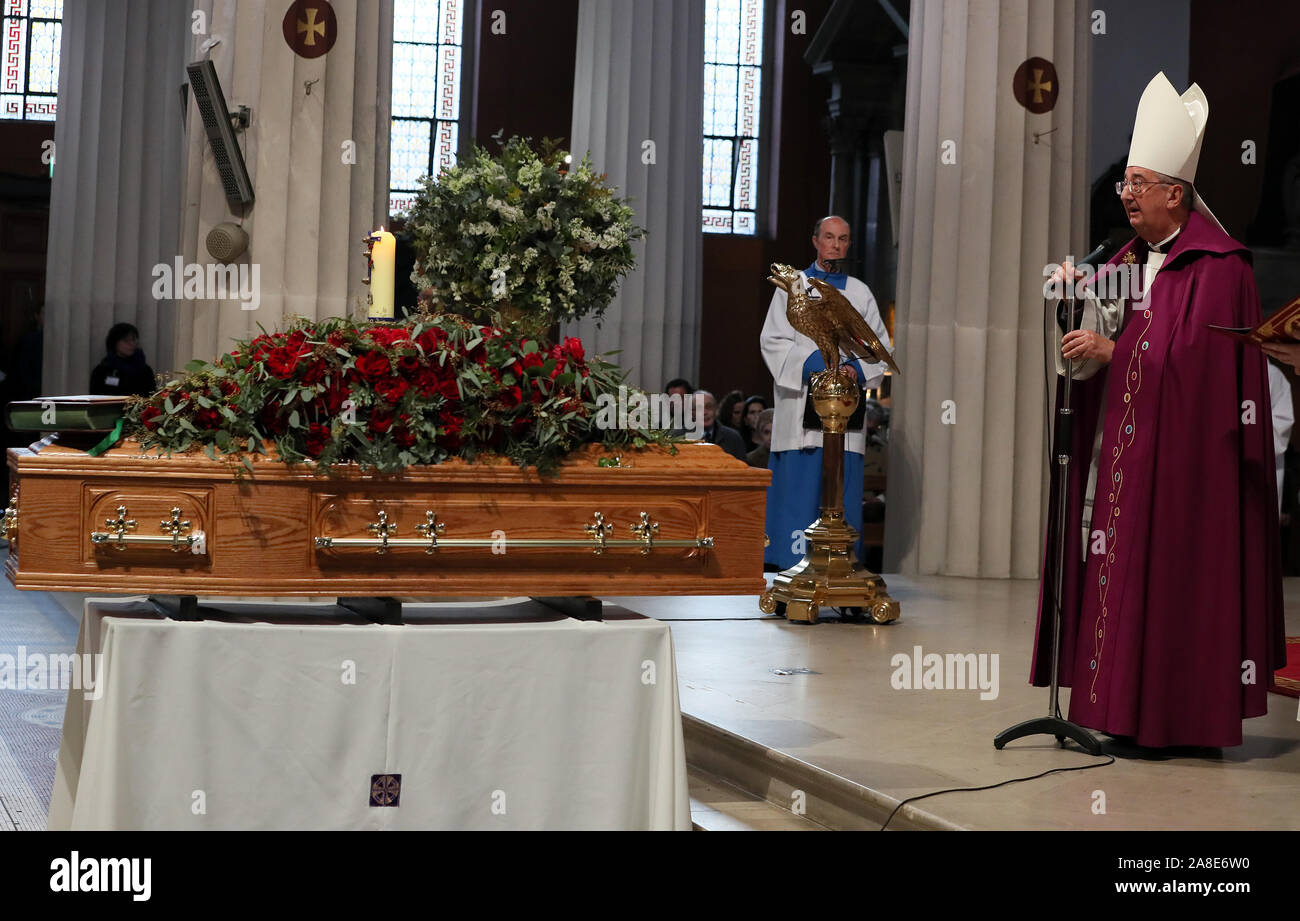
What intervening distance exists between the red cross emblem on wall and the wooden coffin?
192 inches

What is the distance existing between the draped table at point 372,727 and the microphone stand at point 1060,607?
1623 millimetres

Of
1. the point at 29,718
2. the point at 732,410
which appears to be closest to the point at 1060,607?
the point at 29,718

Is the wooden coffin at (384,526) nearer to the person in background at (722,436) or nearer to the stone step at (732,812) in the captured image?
the stone step at (732,812)

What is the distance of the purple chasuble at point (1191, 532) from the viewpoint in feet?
14.1

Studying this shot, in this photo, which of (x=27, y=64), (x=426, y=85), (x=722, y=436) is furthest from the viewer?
(x=426, y=85)

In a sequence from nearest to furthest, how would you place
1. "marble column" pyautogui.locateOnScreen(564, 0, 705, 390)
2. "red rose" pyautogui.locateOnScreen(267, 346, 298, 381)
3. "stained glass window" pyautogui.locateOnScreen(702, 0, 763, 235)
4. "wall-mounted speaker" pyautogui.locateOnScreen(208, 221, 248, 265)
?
"red rose" pyautogui.locateOnScreen(267, 346, 298, 381) → "wall-mounted speaker" pyautogui.locateOnScreen(208, 221, 248, 265) → "marble column" pyautogui.locateOnScreen(564, 0, 705, 390) → "stained glass window" pyautogui.locateOnScreen(702, 0, 763, 235)

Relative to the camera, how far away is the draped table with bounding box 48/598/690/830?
2.93m

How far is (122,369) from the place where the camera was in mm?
10570

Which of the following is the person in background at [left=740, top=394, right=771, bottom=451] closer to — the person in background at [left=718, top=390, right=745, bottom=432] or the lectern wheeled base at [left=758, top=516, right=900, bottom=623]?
the person in background at [left=718, top=390, right=745, bottom=432]

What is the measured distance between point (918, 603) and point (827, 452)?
1.46 metres

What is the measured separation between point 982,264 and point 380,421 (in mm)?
6688

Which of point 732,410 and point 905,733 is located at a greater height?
point 732,410

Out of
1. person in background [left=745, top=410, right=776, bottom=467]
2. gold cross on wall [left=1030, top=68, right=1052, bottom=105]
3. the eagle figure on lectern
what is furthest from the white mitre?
person in background [left=745, top=410, right=776, bottom=467]

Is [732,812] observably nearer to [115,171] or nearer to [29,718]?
[29,718]
